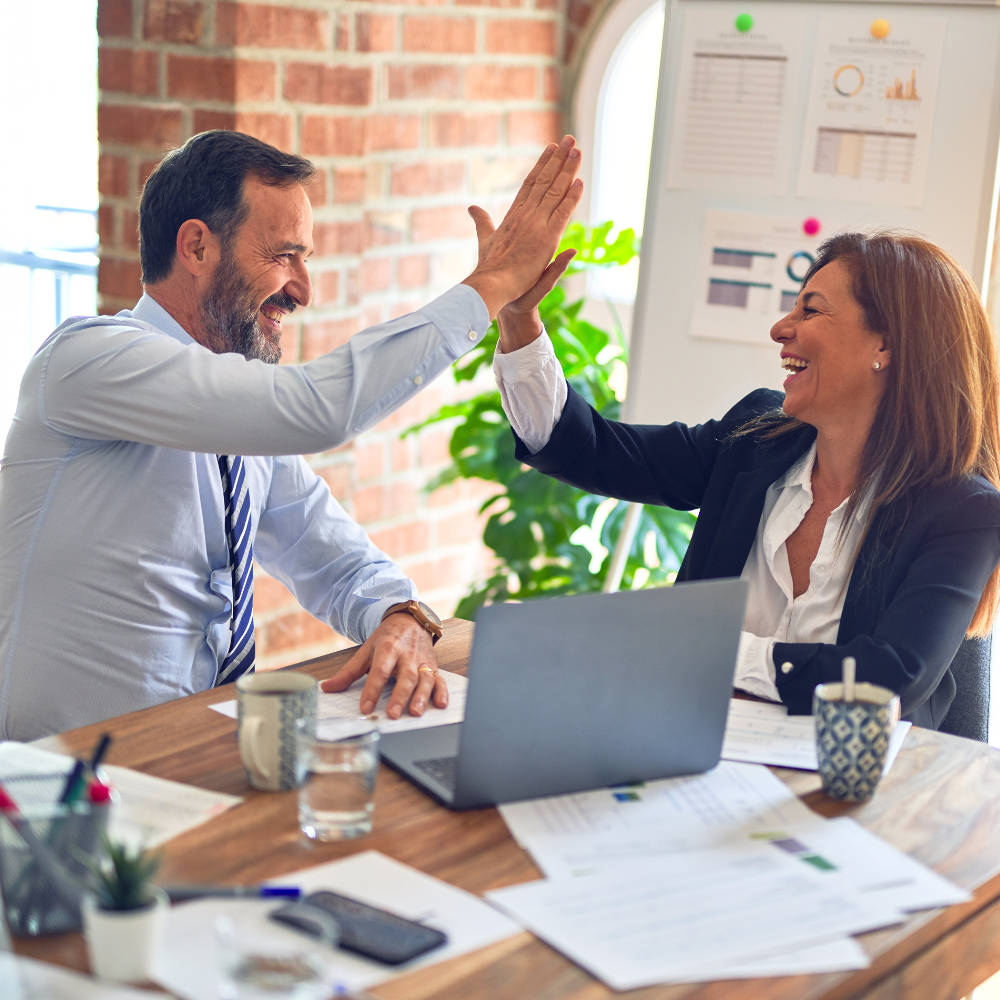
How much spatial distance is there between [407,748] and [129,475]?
0.59 metres

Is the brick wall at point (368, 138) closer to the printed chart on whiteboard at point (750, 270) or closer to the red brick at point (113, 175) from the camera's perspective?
the red brick at point (113, 175)

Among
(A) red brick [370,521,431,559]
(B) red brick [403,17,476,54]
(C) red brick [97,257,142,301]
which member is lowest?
(A) red brick [370,521,431,559]

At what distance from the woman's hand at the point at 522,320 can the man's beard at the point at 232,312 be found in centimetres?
33

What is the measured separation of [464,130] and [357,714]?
2.21 m

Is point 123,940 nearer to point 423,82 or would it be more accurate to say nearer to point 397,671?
point 397,671

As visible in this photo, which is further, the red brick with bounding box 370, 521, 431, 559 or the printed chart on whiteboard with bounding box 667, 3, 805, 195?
the red brick with bounding box 370, 521, 431, 559

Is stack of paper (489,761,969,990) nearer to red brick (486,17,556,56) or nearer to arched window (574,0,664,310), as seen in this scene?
arched window (574,0,664,310)

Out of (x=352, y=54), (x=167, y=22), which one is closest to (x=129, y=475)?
(x=167, y=22)

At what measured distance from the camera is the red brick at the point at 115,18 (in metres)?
2.42

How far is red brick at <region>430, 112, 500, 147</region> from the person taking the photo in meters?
3.08

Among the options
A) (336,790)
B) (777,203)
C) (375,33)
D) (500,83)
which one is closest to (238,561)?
(336,790)

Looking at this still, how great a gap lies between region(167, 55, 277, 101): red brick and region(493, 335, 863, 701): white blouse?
3.07ft

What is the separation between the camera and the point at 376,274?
9.70 feet

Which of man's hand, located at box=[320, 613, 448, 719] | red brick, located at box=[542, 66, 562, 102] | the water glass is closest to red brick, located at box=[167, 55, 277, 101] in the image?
red brick, located at box=[542, 66, 562, 102]
